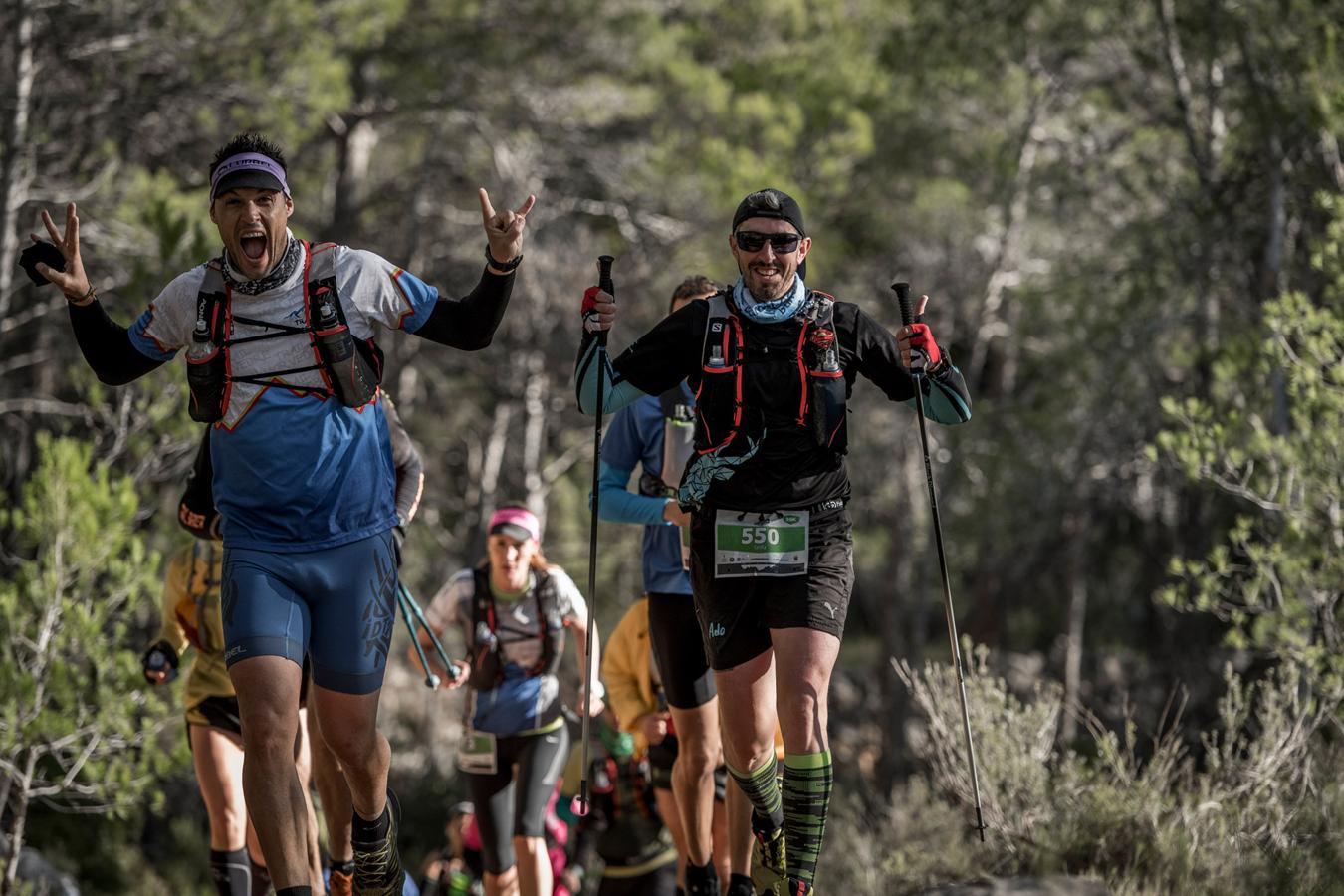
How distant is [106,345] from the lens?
4.58 metres

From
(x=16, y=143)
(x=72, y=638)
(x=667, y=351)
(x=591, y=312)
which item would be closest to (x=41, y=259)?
(x=591, y=312)

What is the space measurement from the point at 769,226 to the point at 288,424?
1.58 m

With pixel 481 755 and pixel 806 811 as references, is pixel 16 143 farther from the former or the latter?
pixel 806 811

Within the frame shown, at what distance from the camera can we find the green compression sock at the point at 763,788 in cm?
489

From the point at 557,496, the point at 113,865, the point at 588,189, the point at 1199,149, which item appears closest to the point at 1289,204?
the point at 1199,149

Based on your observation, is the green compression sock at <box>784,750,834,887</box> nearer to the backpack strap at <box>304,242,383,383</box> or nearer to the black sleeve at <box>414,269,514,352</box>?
the black sleeve at <box>414,269,514,352</box>

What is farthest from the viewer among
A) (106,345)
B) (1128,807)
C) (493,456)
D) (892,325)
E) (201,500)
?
(493,456)

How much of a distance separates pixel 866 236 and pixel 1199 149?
298 inches

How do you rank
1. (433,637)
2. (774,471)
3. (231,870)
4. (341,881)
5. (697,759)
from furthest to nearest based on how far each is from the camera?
1. (231,870)
2. (433,637)
3. (697,759)
4. (341,881)
5. (774,471)

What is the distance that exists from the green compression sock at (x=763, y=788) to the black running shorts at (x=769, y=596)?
347 millimetres

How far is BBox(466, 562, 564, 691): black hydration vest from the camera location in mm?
6750

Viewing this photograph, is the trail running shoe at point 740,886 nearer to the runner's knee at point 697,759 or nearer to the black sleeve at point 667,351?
the runner's knee at point 697,759

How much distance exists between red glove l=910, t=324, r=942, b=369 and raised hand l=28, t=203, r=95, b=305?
2.47 metres

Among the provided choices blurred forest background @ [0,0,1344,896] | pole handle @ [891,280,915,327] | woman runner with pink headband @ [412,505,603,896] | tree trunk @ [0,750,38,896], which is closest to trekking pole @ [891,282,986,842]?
pole handle @ [891,280,915,327]
